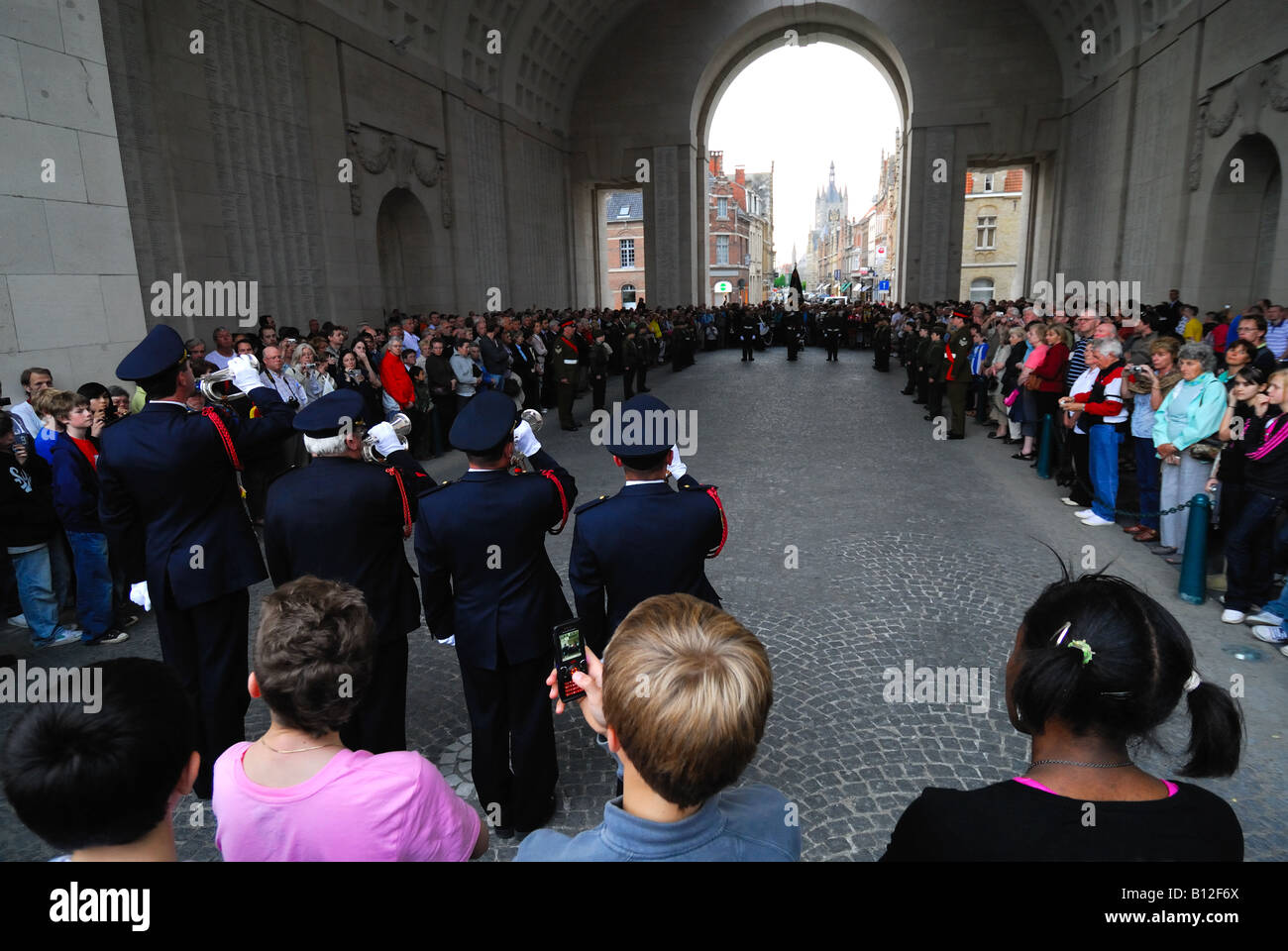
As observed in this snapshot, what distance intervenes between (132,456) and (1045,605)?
383 centimetres

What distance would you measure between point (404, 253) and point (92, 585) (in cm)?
1679

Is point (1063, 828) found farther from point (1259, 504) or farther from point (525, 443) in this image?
point (1259, 504)

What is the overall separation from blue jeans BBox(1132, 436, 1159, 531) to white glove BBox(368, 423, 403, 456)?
7001mm

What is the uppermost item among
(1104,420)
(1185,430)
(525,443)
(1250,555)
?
(525,443)

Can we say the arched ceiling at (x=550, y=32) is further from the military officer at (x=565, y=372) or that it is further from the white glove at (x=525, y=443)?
the white glove at (x=525, y=443)

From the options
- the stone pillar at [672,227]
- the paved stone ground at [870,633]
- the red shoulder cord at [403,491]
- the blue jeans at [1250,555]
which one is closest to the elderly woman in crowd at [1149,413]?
the paved stone ground at [870,633]

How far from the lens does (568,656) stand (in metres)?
2.35

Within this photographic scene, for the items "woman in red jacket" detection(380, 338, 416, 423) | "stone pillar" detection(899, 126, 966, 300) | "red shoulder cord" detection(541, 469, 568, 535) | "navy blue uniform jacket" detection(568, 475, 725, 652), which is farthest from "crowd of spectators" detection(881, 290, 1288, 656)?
"stone pillar" detection(899, 126, 966, 300)

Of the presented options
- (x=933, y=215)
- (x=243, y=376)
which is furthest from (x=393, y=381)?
(x=933, y=215)

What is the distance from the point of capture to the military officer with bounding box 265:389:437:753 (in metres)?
3.43

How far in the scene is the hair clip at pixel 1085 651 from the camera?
1.65 meters

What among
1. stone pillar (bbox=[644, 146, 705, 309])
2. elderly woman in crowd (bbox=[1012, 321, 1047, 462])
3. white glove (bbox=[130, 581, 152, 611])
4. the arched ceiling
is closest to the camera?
white glove (bbox=[130, 581, 152, 611])

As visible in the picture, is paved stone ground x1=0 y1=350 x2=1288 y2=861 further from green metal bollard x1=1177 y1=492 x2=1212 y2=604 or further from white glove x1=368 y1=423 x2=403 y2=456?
white glove x1=368 y1=423 x2=403 y2=456

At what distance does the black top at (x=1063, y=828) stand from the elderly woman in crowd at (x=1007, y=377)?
10991 millimetres
